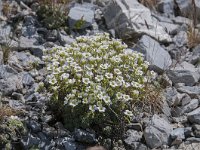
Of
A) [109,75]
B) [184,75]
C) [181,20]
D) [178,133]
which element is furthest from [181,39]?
[109,75]

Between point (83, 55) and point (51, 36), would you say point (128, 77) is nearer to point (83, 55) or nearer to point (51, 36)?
point (83, 55)

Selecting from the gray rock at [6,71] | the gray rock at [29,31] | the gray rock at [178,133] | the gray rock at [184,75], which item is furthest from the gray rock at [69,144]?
the gray rock at [29,31]

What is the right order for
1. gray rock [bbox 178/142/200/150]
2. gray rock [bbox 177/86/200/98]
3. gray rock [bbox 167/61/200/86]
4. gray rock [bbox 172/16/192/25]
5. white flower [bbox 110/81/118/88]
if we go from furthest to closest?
1. gray rock [bbox 172/16/192/25]
2. gray rock [bbox 167/61/200/86]
3. gray rock [bbox 177/86/200/98]
4. gray rock [bbox 178/142/200/150]
5. white flower [bbox 110/81/118/88]

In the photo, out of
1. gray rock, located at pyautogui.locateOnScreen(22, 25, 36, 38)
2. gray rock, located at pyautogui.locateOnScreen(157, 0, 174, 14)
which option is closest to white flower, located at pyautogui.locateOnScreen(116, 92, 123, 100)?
gray rock, located at pyautogui.locateOnScreen(22, 25, 36, 38)

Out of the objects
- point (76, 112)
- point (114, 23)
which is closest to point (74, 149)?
point (76, 112)

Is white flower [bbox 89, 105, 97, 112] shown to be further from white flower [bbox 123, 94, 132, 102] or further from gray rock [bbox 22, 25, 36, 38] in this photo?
gray rock [bbox 22, 25, 36, 38]

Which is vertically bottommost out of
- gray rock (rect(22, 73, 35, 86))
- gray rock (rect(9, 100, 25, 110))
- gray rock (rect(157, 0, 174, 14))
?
gray rock (rect(9, 100, 25, 110))
